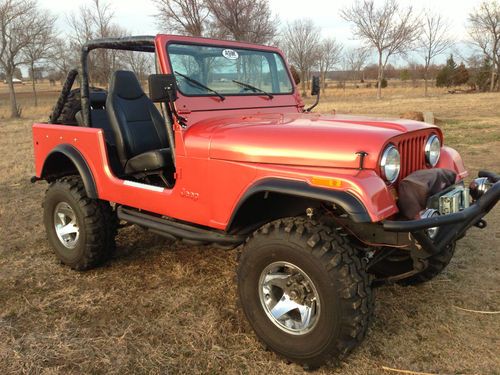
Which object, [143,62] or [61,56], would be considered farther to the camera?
[61,56]

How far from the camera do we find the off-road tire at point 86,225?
396 centimetres

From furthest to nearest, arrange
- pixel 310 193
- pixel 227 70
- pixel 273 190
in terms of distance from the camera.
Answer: pixel 227 70
pixel 273 190
pixel 310 193

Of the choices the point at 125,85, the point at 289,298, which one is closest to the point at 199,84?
the point at 125,85

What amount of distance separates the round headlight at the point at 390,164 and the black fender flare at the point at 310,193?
11.4 inches

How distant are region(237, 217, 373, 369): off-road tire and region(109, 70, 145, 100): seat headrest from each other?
7.15 feet

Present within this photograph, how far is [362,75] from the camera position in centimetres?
5772

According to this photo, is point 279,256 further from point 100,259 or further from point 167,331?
point 100,259

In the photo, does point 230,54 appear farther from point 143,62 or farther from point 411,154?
point 143,62

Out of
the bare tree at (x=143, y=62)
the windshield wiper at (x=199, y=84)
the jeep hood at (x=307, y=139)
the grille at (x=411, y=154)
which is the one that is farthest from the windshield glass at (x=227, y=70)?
the grille at (x=411, y=154)

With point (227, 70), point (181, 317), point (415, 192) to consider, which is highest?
point (227, 70)

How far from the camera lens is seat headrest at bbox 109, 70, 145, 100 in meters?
4.16

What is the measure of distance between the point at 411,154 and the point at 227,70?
5.70 ft

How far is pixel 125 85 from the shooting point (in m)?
4.24

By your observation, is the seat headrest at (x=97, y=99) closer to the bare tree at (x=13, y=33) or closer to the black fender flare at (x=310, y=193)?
the black fender flare at (x=310, y=193)
